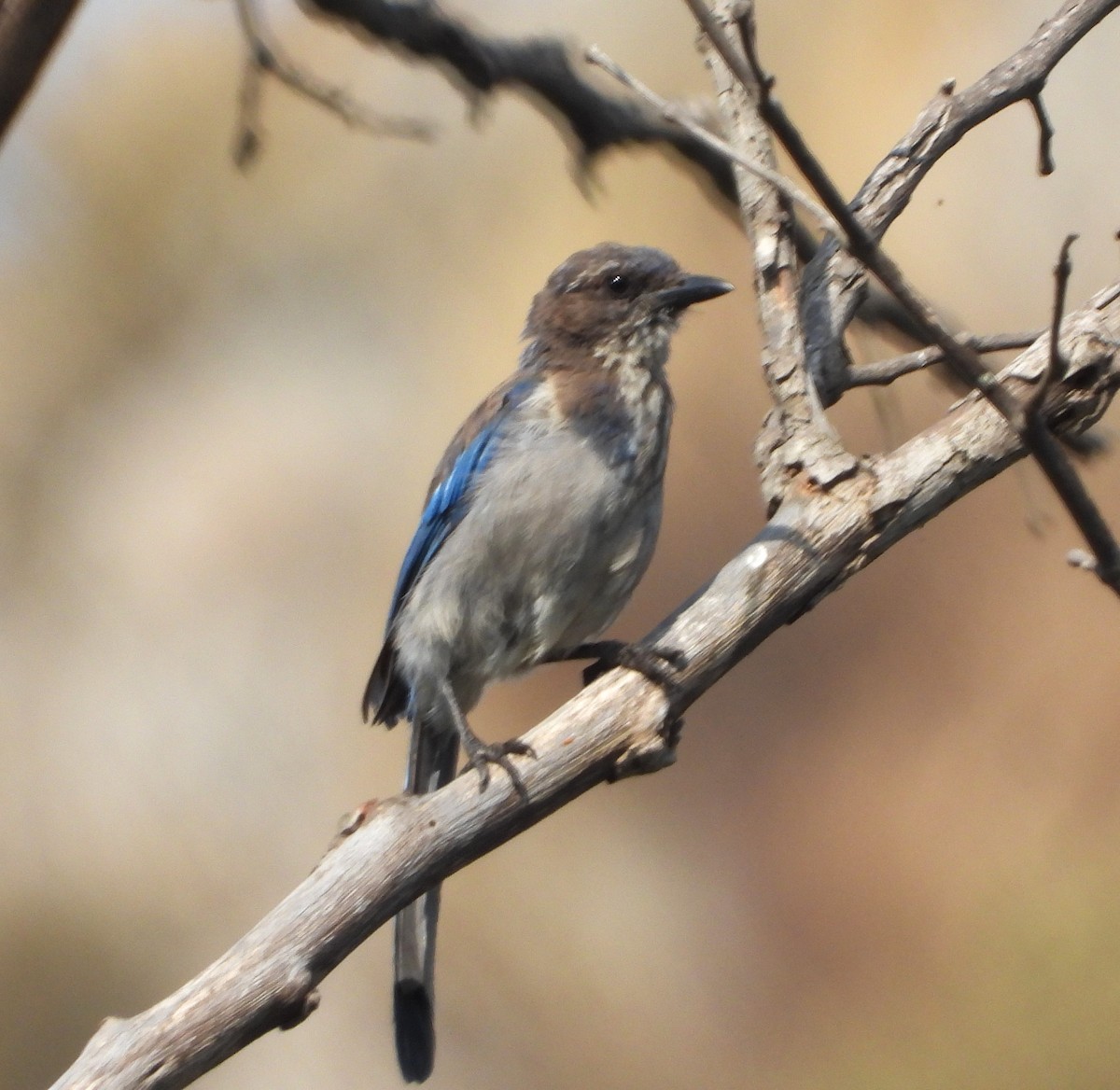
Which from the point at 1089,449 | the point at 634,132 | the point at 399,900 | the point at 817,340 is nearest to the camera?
the point at 399,900

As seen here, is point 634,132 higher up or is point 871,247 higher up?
point 634,132

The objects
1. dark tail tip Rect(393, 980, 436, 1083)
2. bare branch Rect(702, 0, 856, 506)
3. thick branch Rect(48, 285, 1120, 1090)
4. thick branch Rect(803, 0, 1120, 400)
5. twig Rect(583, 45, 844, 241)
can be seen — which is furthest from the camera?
dark tail tip Rect(393, 980, 436, 1083)

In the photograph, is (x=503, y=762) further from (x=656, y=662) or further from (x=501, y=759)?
(x=656, y=662)

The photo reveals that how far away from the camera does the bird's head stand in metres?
4.00

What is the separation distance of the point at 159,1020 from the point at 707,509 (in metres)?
5.78

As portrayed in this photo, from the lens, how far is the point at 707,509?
784 centimetres

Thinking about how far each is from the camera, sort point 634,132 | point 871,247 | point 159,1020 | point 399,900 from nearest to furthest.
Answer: point 871,247, point 159,1020, point 399,900, point 634,132

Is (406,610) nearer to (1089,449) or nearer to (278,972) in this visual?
(278,972)

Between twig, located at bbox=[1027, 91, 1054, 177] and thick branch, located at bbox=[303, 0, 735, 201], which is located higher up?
thick branch, located at bbox=[303, 0, 735, 201]

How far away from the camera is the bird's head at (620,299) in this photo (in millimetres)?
4004

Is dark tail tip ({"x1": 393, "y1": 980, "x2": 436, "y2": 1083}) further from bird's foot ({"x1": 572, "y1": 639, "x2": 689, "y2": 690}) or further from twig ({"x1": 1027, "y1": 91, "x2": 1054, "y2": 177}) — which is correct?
twig ({"x1": 1027, "y1": 91, "x2": 1054, "y2": 177})

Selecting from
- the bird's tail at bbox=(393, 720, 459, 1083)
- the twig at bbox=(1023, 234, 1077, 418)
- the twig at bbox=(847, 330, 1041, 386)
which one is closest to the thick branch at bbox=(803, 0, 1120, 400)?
the twig at bbox=(847, 330, 1041, 386)

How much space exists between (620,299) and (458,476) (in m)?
0.73

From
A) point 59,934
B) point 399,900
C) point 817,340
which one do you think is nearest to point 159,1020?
point 399,900
